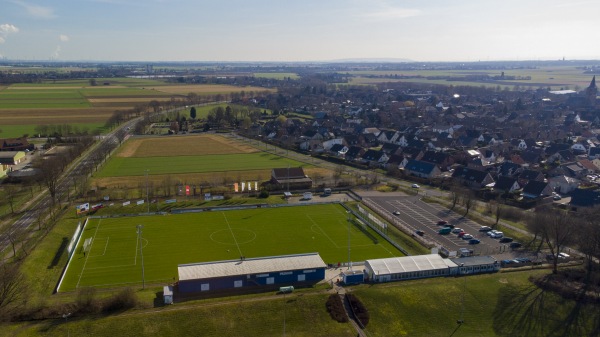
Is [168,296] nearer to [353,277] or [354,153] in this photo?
[353,277]

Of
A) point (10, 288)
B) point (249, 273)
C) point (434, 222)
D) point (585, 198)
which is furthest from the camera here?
point (585, 198)

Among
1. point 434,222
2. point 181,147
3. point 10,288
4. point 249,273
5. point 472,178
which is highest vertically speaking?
point 181,147

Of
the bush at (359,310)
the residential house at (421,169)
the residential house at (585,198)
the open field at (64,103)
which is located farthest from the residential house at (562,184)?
the open field at (64,103)

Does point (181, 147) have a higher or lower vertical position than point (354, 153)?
higher

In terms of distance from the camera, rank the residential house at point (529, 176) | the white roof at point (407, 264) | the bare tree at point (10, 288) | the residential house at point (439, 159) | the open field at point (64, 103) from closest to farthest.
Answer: the bare tree at point (10, 288) → the white roof at point (407, 264) → the residential house at point (529, 176) → the residential house at point (439, 159) → the open field at point (64, 103)

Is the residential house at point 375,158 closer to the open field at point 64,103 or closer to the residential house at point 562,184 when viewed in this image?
the residential house at point 562,184

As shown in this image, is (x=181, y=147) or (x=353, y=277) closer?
(x=353, y=277)

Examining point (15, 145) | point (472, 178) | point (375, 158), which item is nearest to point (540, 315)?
point (472, 178)

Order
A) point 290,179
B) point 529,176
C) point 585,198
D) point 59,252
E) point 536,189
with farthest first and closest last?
point 529,176 → point 290,179 → point 536,189 → point 585,198 → point 59,252
